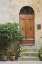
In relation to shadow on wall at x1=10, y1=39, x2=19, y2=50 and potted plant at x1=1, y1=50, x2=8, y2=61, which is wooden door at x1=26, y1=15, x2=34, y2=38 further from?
potted plant at x1=1, y1=50, x2=8, y2=61

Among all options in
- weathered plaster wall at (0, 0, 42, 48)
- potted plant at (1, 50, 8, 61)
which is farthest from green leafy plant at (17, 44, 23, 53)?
weathered plaster wall at (0, 0, 42, 48)

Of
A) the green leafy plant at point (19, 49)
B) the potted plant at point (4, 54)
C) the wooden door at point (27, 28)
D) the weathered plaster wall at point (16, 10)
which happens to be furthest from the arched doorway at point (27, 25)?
the potted plant at point (4, 54)

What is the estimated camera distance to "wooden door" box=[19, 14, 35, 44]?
1410 centimetres

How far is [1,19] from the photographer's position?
550 inches

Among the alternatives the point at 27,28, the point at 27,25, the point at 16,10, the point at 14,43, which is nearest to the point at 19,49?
the point at 14,43

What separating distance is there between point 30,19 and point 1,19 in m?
1.87

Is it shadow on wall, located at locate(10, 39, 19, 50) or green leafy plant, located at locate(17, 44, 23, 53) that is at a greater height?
shadow on wall, located at locate(10, 39, 19, 50)

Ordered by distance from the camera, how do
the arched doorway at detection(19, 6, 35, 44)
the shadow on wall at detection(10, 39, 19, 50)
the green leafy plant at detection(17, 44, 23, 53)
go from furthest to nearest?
the arched doorway at detection(19, 6, 35, 44) < the shadow on wall at detection(10, 39, 19, 50) < the green leafy plant at detection(17, 44, 23, 53)

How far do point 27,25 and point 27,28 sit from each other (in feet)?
0.64

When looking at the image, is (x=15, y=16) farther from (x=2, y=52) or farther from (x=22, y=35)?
(x=2, y=52)

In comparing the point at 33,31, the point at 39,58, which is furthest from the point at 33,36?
the point at 39,58

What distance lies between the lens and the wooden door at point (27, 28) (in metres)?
14.1

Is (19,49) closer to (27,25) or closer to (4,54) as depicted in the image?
(4,54)

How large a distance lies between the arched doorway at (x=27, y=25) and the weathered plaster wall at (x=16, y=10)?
0.30m
